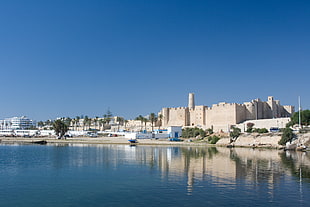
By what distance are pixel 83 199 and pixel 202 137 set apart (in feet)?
168

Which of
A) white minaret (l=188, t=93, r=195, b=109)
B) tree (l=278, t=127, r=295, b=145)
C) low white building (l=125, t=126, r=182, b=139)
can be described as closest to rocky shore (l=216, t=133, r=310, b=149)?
tree (l=278, t=127, r=295, b=145)

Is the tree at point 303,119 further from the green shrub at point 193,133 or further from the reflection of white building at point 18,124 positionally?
the reflection of white building at point 18,124

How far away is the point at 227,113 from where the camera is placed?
71.6 metres

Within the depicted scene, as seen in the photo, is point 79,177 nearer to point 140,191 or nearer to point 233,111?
point 140,191

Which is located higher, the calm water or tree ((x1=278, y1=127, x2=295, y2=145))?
tree ((x1=278, y1=127, x2=295, y2=145))

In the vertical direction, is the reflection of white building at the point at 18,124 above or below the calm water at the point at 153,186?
above

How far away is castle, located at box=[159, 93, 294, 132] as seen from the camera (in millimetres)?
70562

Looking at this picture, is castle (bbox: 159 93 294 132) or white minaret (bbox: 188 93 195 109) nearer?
castle (bbox: 159 93 294 132)

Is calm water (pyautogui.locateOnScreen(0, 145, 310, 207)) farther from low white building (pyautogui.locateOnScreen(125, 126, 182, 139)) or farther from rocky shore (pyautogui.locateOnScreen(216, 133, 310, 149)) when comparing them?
low white building (pyautogui.locateOnScreen(125, 126, 182, 139))

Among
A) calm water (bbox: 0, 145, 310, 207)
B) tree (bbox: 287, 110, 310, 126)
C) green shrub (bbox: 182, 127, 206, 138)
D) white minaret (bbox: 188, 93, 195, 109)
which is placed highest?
white minaret (bbox: 188, 93, 195, 109)

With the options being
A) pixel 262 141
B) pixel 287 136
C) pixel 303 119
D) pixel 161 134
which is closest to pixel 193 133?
pixel 161 134

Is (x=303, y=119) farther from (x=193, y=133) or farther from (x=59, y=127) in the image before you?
(x=59, y=127)

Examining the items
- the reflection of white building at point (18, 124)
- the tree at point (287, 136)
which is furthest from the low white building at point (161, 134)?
the reflection of white building at point (18, 124)

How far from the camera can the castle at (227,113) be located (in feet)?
232
